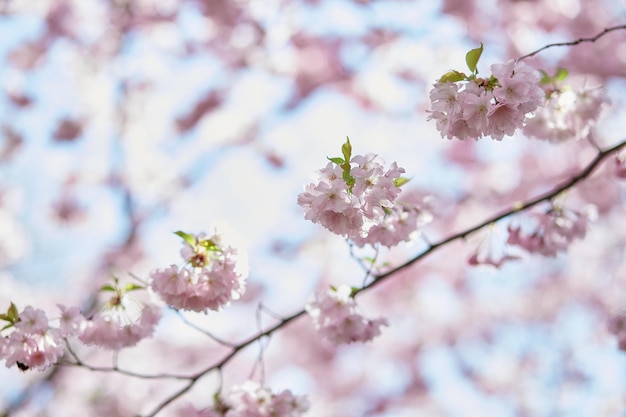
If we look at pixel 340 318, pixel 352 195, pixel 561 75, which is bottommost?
pixel 352 195

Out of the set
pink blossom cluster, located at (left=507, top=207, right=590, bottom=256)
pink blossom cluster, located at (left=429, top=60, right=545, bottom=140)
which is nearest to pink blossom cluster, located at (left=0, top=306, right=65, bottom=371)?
pink blossom cluster, located at (left=429, top=60, right=545, bottom=140)

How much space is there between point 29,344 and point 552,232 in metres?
2.16

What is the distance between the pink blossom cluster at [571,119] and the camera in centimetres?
271

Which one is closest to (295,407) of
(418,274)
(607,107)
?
(607,107)

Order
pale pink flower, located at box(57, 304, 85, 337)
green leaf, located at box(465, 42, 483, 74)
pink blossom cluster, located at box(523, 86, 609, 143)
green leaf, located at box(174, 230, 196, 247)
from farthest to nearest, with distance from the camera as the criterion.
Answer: pink blossom cluster, located at box(523, 86, 609, 143) → pale pink flower, located at box(57, 304, 85, 337) → green leaf, located at box(174, 230, 196, 247) → green leaf, located at box(465, 42, 483, 74)

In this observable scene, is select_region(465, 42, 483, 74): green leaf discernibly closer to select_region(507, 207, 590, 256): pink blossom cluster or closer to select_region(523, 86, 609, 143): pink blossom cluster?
select_region(523, 86, 609, 143): pink blossom cluster

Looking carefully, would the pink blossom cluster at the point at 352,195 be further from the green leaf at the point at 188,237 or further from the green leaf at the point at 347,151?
the green leaf at the point at 188,237

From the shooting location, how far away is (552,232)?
9.70ft

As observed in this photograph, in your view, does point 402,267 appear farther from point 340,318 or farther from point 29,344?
point 29,344

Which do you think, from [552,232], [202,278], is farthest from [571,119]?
[202,278]

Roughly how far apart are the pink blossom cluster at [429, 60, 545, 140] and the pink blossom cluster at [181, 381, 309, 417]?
1.31 metres

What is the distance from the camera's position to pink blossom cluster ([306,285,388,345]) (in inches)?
102

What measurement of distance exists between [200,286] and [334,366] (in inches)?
360

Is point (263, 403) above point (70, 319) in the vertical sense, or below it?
below
